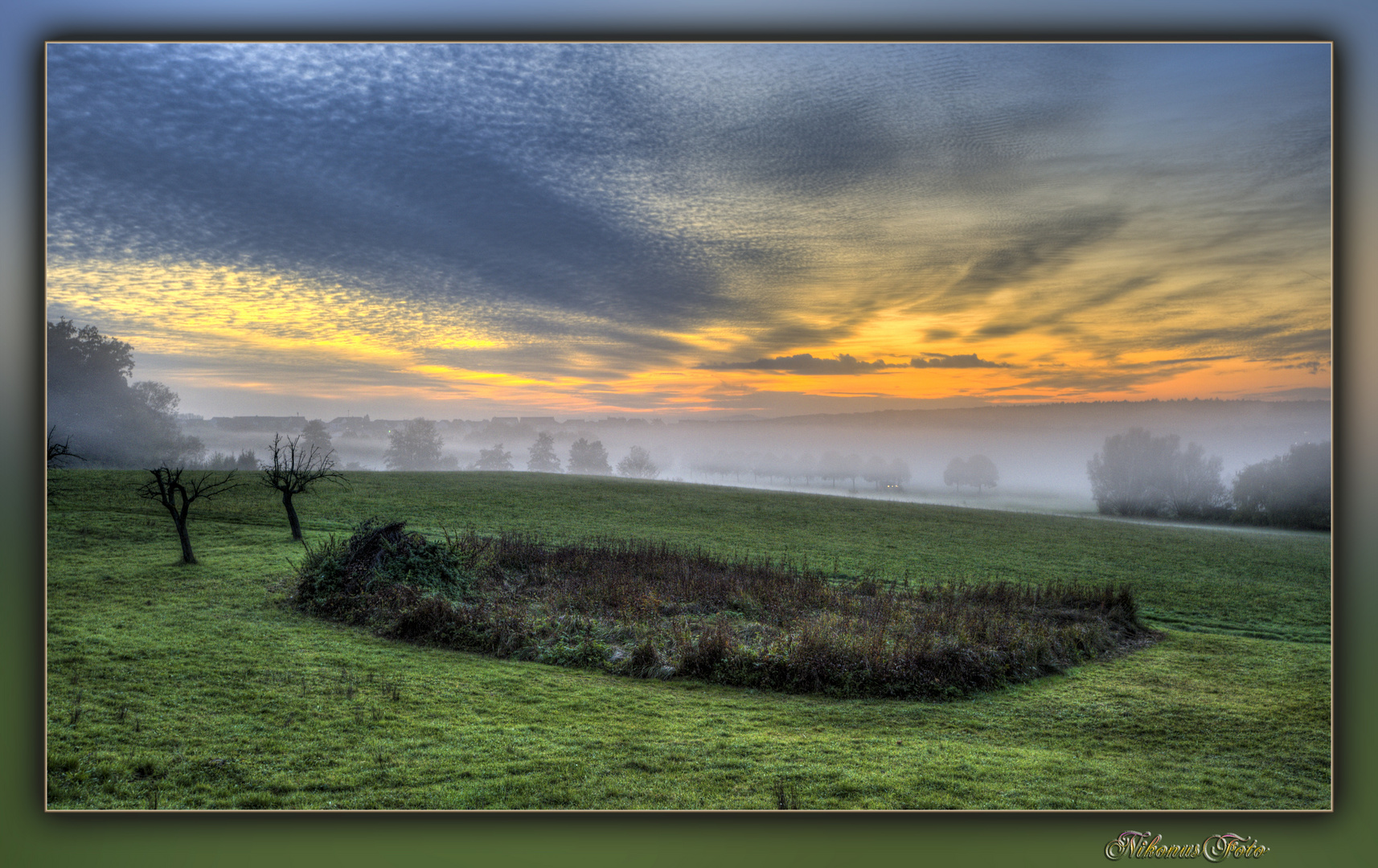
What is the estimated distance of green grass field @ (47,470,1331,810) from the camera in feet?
17.1

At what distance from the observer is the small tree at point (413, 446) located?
23562 millimetres

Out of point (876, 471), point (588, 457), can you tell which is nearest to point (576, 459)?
point (588, 457)

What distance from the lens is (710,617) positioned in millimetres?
11039

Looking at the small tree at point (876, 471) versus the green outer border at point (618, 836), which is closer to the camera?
the green outer border at point (618, 836)

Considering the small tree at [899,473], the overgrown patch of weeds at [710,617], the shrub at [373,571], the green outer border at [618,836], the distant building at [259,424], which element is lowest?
the green outer border at [618,836]

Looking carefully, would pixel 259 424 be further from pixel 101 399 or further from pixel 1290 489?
pixel 1290 489

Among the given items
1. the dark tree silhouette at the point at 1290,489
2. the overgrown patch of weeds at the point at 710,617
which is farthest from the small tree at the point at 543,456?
the dark tree silhouette at the point at 1290,489

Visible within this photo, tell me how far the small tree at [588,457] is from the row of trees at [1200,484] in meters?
21.2

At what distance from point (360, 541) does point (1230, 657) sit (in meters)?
16.0

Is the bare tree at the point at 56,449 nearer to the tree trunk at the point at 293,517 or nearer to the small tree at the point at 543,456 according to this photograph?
the tree trunk at the point at 293,517

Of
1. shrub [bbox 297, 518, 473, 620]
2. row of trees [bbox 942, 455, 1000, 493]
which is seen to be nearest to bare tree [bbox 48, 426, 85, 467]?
shrub [bbox 297, 518, 473, 620]

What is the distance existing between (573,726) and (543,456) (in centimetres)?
3646

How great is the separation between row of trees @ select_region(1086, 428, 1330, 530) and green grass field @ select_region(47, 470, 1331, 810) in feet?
2.22

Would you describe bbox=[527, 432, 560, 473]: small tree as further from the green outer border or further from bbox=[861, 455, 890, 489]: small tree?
the green outer border
